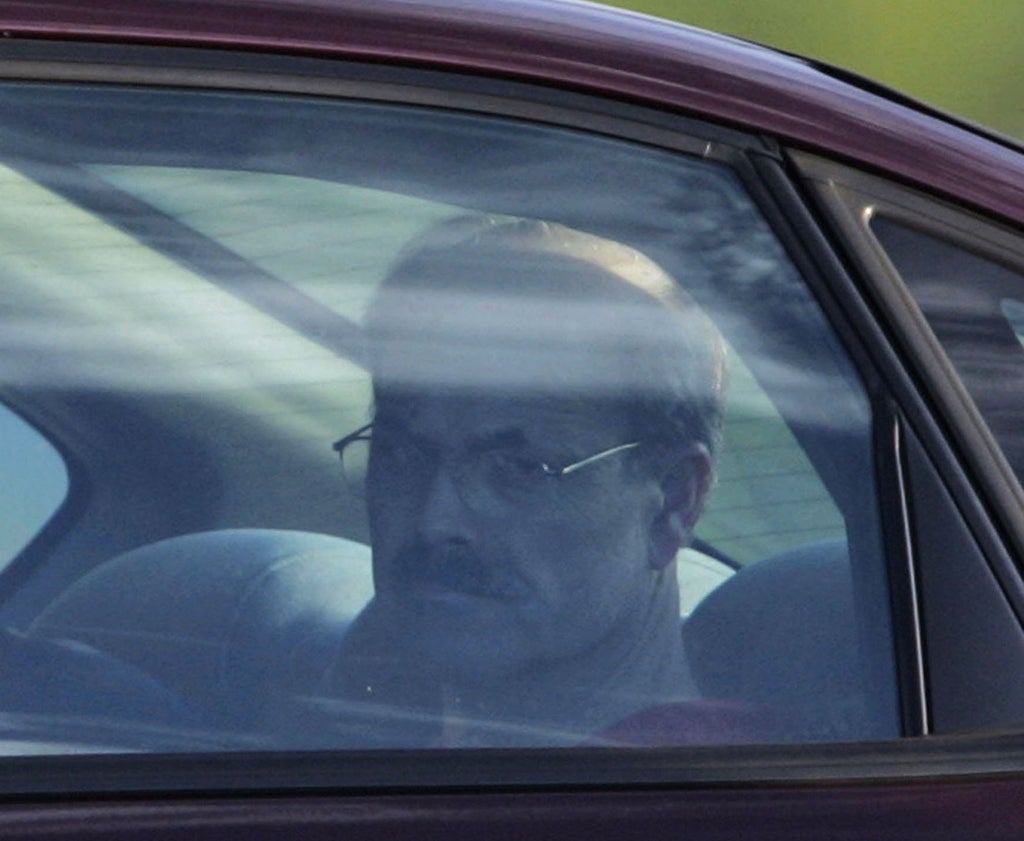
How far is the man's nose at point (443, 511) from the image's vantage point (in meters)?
1.52

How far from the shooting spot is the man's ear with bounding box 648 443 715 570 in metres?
1.55

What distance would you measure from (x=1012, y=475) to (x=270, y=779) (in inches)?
25.9

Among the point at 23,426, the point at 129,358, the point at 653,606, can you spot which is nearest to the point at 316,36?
the point at 129,358

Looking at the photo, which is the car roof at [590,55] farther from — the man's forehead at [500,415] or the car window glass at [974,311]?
the man's forehead at [500,415]

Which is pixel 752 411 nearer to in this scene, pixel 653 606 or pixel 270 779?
pixel 653 606

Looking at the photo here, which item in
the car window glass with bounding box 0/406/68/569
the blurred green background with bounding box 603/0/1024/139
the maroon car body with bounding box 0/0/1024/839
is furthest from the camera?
the blurred green background with bounding box 603/0/1024/139

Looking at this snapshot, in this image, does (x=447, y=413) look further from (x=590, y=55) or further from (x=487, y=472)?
(x=590, y=55)

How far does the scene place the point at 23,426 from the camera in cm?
162

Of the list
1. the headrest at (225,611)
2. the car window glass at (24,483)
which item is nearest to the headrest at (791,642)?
the headrest at (225,611)

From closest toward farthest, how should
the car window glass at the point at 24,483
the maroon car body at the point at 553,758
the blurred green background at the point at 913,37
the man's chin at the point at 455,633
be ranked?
the maroon car body at the point at 553,758 → the man's chin at the point at 455,633 → the car window glass at the point at 24,483 → the blurred green background at the point at 913,37

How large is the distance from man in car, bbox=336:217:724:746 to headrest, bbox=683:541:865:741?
3 centimetres

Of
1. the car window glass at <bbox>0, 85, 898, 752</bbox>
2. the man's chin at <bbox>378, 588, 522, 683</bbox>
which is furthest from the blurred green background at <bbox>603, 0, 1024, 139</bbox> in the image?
the man's chin at <bbox>378, 588, 522, 683</bbox>

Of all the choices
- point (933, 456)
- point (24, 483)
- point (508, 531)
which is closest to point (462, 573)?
→ point (508, 531)

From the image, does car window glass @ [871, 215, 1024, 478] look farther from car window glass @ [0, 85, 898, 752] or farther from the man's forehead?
the man's forehead
